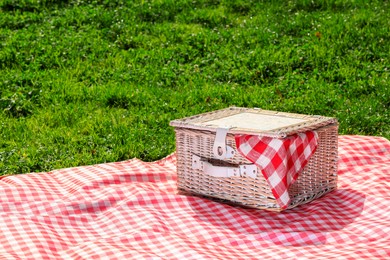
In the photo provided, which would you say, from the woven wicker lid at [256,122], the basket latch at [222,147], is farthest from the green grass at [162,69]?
the basket latch at [222,147]

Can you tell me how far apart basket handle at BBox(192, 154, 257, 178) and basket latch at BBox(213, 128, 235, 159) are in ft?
0.23

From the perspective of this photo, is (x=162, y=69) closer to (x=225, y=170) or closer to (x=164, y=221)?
(x=225, y=170)

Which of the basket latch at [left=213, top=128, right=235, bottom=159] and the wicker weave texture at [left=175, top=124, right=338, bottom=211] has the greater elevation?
the basket latch at [left=213, top=128, right=235, bottom=159]

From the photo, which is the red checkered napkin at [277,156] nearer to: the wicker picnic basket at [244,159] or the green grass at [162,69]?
the wicker picnic basket at [244,159]

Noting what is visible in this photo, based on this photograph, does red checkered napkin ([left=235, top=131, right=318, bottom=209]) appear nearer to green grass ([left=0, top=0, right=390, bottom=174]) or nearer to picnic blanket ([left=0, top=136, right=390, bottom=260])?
picnic blanket ([left=0, top=136, right=390, bottom=260])

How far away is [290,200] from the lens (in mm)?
4641

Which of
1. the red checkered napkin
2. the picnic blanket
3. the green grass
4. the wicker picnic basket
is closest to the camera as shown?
the picnic blanket

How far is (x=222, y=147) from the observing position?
4.65 meters

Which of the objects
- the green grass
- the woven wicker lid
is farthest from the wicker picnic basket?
the green grass

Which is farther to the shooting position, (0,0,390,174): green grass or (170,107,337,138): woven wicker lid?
(0,0,390,174): green grass

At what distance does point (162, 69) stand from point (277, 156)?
3269 millimetres

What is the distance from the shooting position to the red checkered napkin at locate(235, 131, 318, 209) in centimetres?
448

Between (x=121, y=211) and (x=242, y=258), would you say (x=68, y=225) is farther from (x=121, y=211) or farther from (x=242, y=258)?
(x=242, y=258)

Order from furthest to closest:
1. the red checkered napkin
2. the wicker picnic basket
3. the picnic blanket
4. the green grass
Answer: the green grass, the wicker picnic basket, the red checkered napkin, the picnic blanket
